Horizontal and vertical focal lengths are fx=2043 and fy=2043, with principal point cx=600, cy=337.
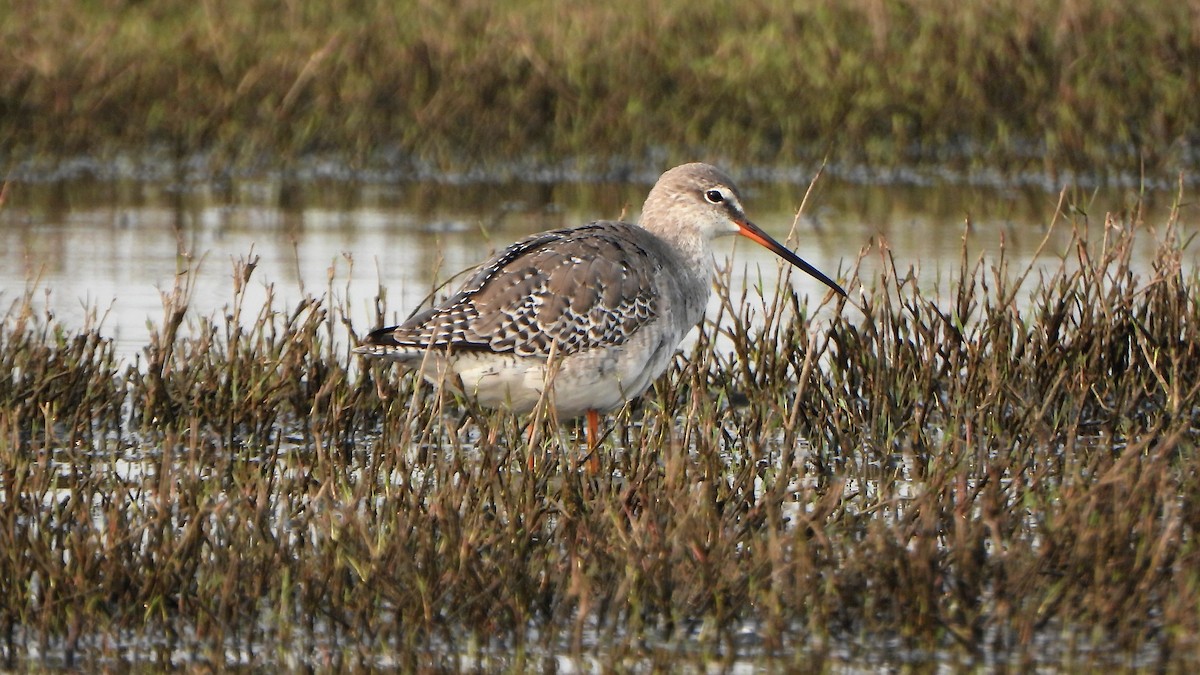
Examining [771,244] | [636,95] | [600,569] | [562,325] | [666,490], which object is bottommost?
[600,569]

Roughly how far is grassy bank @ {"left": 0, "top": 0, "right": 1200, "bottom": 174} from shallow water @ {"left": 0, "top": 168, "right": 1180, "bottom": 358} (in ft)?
1.30

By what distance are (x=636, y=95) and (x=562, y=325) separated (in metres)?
7.06

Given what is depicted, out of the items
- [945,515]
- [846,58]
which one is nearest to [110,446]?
[945,515]

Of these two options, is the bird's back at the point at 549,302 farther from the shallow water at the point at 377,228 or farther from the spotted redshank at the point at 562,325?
the shallow water at the point at 377,228

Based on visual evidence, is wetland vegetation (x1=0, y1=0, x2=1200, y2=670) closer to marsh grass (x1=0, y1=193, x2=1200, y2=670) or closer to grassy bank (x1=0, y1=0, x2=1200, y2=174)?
marsh grass (x1=0, y1=193, x2=1200, y2=670)

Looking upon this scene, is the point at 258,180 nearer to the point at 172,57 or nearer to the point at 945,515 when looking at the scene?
the point at 172,57

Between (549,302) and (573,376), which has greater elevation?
(549,302)

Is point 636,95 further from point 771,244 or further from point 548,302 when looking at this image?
point 548,302

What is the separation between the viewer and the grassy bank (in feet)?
40.6

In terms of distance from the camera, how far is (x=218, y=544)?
4512 millimetres

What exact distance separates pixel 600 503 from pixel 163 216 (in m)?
6.64

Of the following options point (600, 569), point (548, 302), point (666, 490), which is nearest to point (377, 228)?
point (548, 302)

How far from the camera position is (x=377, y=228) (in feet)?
35.0

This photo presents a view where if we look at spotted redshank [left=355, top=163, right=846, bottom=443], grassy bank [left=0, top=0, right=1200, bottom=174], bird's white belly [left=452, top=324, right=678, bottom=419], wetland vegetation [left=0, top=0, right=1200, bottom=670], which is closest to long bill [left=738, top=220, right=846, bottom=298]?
wetland vegetation [left=0, top=0, right=1200, bottom=670]
